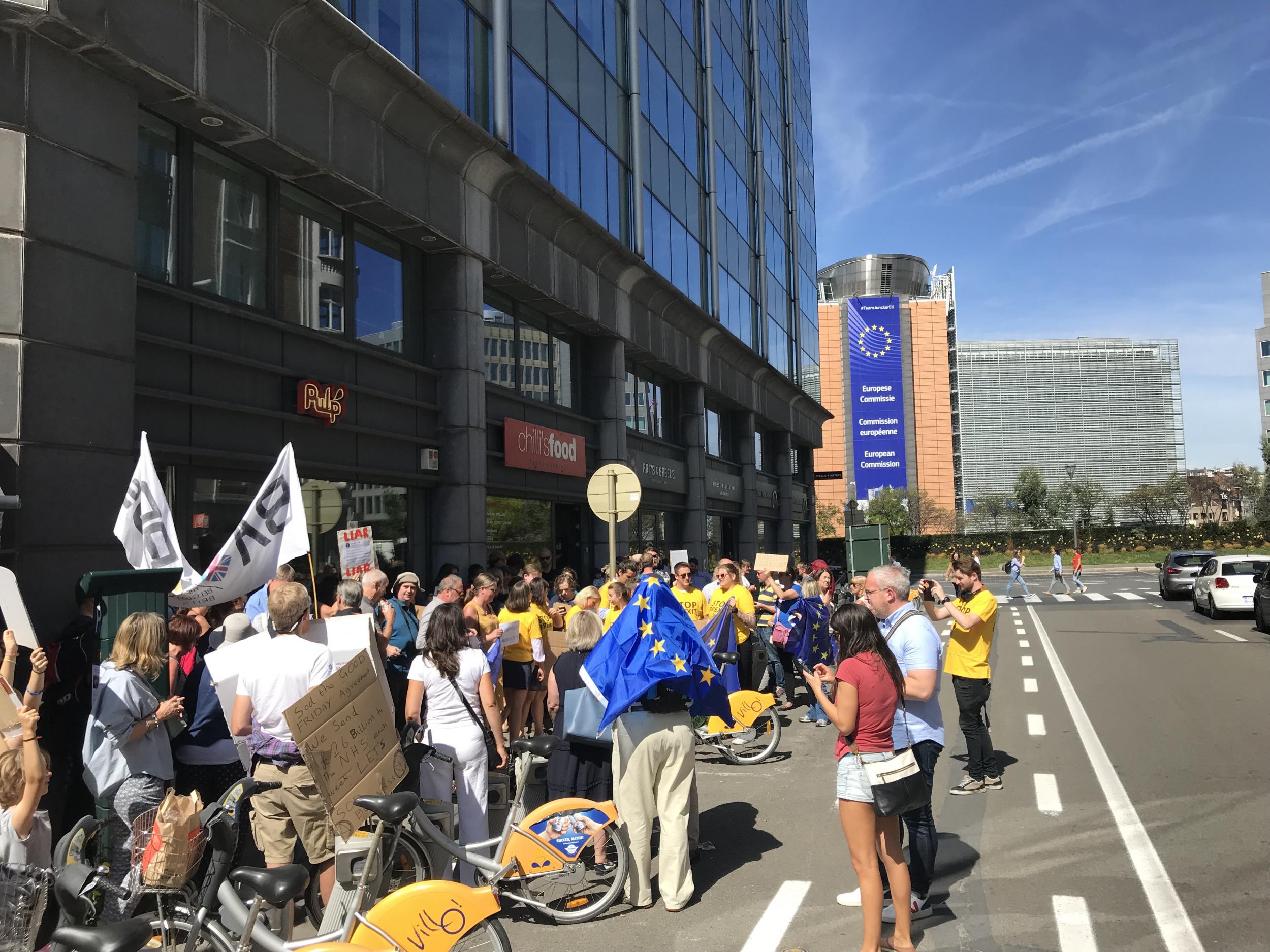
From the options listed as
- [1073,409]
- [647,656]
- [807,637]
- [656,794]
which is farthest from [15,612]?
[1073,409]

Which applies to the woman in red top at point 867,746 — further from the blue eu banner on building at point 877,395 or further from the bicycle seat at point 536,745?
the blue eu banner on building at point 877,395

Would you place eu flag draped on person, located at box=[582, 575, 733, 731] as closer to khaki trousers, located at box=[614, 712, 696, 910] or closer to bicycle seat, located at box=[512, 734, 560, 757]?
khaki trousers, located at box=[614, 712, 696, 910]

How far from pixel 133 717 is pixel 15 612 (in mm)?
863

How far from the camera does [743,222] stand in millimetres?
33438

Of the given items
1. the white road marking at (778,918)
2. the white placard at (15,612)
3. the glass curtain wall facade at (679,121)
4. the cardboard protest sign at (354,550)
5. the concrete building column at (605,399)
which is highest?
the glass curtain wall facade at (679,121)

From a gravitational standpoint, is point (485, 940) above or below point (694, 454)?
below

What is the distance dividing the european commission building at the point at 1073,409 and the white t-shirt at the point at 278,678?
150892 mm

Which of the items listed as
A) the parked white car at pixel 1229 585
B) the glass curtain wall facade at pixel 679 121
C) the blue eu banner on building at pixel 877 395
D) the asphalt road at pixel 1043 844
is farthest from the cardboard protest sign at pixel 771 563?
the blue eu banner on building at pixel 877 395

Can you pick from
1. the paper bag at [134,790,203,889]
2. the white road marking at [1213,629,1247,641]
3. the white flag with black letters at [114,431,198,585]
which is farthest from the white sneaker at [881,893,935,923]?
the white road marking at [1213,629,1247,641]

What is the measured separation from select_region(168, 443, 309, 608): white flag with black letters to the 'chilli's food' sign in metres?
10.3

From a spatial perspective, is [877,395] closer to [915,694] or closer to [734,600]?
[734,600]

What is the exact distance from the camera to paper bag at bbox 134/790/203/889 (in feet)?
12.5

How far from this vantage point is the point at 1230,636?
21812mm

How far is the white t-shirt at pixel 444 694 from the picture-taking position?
244 inches
